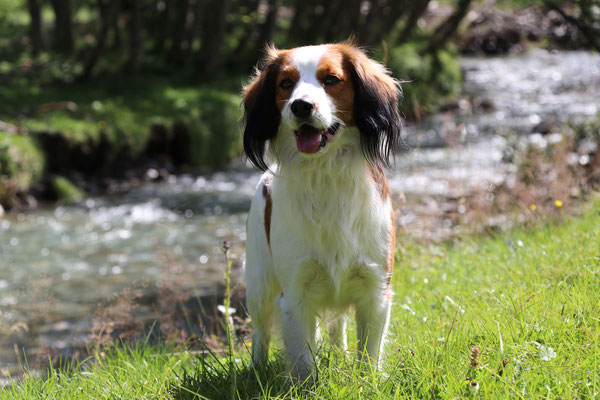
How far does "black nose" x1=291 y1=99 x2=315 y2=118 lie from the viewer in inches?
114

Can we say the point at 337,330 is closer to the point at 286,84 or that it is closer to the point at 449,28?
the point at 286,84

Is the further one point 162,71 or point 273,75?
point 162,71

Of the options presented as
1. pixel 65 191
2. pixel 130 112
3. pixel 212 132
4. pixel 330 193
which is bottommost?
pixel 65 191

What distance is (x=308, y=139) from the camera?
3.05 m

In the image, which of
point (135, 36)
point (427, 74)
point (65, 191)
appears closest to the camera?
point (65, 191)

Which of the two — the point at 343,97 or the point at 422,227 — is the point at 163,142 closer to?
the point at 422,227

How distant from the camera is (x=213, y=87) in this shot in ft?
44.0

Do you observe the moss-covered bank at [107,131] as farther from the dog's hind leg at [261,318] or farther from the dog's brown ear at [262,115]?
the dog's brown ear at [262,115]

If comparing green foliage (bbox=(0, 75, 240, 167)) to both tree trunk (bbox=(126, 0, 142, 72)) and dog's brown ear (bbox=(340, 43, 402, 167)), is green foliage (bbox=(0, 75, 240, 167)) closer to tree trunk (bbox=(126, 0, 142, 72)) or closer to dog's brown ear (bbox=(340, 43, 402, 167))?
tree trunk (bbox=(126, 0, 142, 72))

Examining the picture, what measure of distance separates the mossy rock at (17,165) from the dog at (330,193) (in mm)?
6676

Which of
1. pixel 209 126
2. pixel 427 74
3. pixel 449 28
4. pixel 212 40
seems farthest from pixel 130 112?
pixel 449 28

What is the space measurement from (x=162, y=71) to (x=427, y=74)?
6.16 m

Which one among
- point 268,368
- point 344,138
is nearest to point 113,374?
point 268,368

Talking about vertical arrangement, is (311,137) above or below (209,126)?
above
